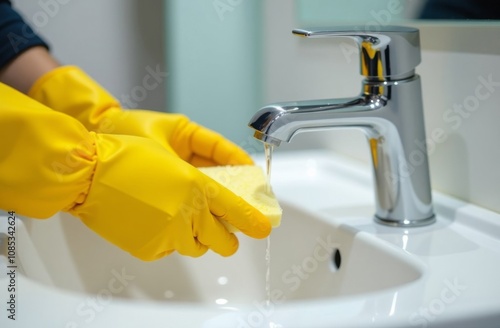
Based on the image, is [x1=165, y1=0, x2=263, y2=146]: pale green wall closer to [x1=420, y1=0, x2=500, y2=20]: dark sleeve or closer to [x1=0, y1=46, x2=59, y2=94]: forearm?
[x1=0, y1=46, x2=59, y2=94]: forearm

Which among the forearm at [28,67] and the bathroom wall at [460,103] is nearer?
the bathroom wall at [460,103]

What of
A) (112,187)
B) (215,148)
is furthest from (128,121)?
(112,187)

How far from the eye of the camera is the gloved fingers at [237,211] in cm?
54

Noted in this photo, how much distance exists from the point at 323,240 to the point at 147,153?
0.24 m

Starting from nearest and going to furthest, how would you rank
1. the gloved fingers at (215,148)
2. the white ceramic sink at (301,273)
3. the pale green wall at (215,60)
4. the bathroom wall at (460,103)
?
1. the white ceramic sink at (301,273)
2. the bathroom wall at (460,103)
3. the gloved fingers at (215,148)
4. the pale green wall at (215,60)

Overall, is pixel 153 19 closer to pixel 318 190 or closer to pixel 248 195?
pixel 318 190

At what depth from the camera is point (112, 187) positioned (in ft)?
1.73

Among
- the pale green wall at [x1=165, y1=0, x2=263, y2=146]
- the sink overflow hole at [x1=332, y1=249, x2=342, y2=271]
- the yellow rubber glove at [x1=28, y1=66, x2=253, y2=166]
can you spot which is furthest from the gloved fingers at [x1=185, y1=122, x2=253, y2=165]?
the pale green wall at [x1=165, y1=0, x2=263, y2=146]

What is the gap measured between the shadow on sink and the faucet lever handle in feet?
0.53

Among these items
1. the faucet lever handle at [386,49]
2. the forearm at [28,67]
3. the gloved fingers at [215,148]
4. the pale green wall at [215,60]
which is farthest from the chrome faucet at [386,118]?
the pale green wall at [215,60]

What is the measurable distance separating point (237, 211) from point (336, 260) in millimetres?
181

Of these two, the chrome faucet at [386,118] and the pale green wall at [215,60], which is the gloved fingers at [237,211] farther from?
the pale green wall at [215,60]

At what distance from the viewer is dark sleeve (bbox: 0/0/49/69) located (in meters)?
0.85

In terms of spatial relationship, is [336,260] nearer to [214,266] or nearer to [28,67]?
[214,266]
